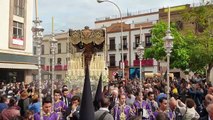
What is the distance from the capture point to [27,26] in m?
34.4

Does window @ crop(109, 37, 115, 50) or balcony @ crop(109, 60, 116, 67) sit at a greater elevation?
window @ crop(109, 37, 115, 50)

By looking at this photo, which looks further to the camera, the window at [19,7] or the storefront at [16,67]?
the window at [19,7]

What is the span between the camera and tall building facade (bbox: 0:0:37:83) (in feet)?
101

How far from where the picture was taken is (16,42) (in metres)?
32.5

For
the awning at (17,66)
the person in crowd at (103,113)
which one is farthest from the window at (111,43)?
the person in crowd at (103,113)

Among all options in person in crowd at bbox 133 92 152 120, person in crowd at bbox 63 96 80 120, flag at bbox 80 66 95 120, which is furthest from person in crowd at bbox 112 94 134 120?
flag at bbox 80 66 95 120

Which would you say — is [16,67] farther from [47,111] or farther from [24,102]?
[47,111]

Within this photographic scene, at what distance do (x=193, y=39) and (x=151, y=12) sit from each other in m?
23.0

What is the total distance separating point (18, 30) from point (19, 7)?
2.14 meters

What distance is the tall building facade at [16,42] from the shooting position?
3086cm

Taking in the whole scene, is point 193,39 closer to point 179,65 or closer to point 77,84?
point 179,65

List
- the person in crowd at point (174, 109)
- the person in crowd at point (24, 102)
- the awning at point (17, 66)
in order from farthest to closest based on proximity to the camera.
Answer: the awning at point (17, 66) < the person in crowd at point (24, 102) < the person in crowd at point (174, 109)

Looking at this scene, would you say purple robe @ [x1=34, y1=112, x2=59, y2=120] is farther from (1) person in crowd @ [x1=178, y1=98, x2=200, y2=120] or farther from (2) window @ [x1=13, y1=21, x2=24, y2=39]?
(2) window @ [x1=13, y1=21, x2=24, y2=39]

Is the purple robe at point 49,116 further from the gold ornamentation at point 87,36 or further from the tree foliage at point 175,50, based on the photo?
the tree foliage at point 175,50
